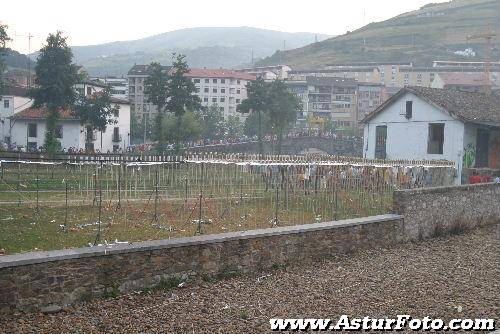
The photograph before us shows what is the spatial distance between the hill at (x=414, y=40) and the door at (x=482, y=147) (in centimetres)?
9791

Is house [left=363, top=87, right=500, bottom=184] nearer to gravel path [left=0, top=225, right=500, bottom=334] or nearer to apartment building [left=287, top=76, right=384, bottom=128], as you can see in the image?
gravel path [left=0, top=225, right=500, bottom=334]

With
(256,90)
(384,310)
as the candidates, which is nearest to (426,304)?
(384,310)

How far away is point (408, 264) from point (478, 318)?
376 cm

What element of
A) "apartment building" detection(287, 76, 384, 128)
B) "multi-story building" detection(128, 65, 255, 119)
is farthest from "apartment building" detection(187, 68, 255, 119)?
"apartment building" detection(287, 76, 384, 128)

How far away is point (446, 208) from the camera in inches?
636

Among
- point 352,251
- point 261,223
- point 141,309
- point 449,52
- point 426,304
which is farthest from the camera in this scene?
point 449,52

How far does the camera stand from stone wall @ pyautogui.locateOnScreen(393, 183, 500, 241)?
47.9ft

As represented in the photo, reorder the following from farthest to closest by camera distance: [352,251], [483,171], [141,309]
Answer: [483,171], [352,251], [141,309]

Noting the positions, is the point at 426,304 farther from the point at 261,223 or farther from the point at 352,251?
the point at 261,223

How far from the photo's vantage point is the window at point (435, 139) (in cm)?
3106

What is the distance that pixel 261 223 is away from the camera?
14.8 metres

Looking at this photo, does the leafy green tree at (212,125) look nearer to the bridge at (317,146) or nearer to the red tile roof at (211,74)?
the bridge at (317,146)

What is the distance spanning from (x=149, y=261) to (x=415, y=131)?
84.1 ft

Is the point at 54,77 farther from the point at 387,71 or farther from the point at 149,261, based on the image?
the point at 387,71
